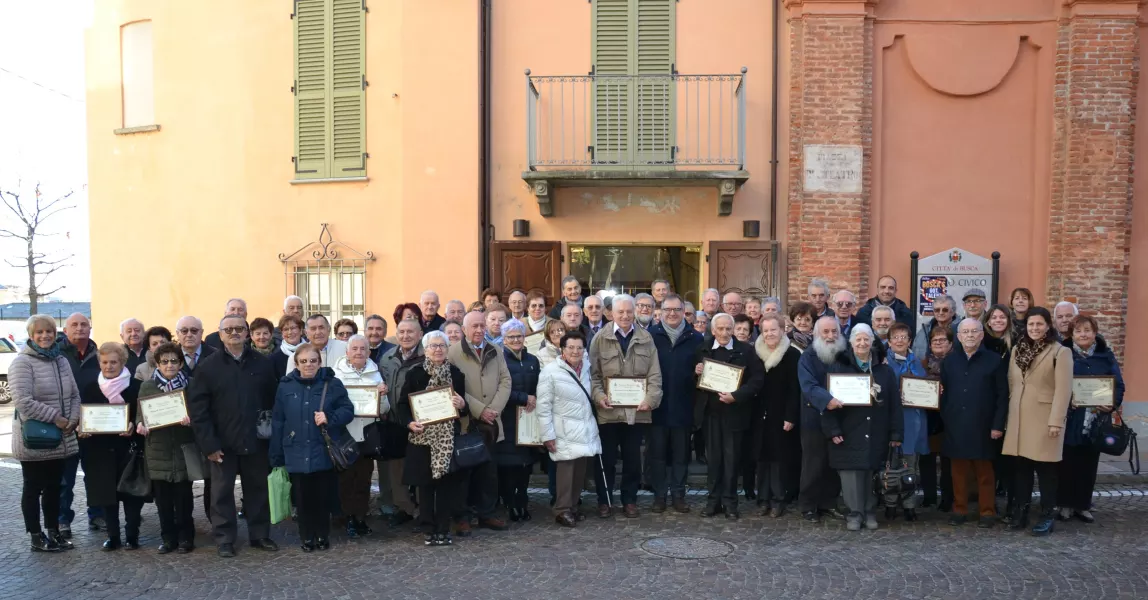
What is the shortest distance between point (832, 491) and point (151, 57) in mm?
12025

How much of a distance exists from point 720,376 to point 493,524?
7.23ft

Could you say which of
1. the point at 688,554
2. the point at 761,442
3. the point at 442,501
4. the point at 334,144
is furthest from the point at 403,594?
the point at 334,144

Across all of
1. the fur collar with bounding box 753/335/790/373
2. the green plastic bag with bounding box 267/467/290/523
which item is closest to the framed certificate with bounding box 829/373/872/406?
the fur collar with bounding box 753/335/790/373

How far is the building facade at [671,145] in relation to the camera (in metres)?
11.4

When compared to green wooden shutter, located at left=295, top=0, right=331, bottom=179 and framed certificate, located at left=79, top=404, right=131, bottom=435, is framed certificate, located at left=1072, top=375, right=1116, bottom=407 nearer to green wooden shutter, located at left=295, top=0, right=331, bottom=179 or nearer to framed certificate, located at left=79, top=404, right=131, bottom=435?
framed certificate, located at left=79, top=404, right=131, bottom=435

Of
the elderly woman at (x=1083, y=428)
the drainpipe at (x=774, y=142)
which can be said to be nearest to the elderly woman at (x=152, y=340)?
the elderly woman at (x=1083, y=428)

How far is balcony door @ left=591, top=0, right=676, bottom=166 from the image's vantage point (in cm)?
1178

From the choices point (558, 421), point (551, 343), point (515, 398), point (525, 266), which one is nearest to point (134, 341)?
point (515, 398)

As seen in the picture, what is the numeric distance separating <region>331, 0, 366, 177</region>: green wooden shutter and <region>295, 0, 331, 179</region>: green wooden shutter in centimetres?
15

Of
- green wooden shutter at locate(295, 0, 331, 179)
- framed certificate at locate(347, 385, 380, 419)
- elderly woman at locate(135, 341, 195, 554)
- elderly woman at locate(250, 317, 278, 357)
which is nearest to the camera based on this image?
elderly woman at locate(135, 341, 195, 554)

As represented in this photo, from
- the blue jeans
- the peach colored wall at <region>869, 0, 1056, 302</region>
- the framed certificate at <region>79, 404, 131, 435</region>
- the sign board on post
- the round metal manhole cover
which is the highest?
the peach colored wall at <region>869, 0, 1056, 302</region>

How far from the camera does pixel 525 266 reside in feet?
38.9

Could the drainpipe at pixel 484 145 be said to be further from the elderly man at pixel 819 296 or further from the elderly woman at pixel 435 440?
the elderly woman at pixel 435 440

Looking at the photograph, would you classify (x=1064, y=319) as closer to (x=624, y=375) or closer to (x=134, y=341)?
(x=624, y=375)
